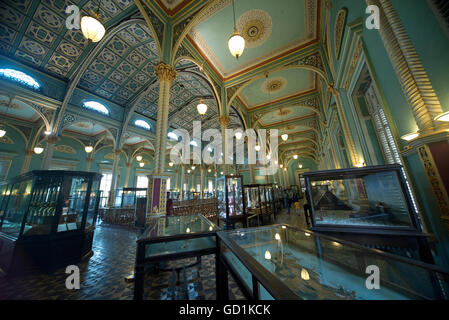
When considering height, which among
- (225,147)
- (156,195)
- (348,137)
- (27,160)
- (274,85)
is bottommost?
(156,195)

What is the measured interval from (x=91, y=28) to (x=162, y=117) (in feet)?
7.87

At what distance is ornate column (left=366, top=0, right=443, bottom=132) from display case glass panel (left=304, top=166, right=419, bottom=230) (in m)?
0.91

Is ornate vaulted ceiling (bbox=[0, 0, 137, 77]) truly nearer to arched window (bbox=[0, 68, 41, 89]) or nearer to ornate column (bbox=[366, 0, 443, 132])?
arched window (bbox=[0, 68, 41, 89])

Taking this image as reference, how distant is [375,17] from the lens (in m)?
2.06

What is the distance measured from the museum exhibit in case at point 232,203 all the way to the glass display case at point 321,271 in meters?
3.73

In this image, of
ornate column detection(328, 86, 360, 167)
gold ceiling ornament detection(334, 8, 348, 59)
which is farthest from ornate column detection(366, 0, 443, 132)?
ornate column detection(328, 86, 360, 167)

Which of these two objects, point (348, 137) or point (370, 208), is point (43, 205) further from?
point (348, 137)

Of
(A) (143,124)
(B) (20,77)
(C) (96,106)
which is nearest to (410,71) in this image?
(B) (20,77)

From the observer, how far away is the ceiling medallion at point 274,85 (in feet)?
27.6

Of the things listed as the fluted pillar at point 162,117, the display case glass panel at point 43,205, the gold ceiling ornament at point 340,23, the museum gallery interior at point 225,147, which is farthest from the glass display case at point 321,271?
the gold ceiling ornament at point 340,23

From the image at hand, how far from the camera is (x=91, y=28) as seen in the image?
351 cm

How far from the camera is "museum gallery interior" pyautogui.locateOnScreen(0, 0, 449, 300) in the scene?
5.03ft

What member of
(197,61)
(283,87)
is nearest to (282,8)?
(197,61)
